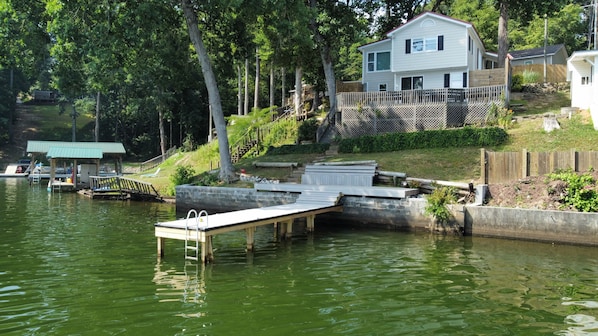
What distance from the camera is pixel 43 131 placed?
2756 inches

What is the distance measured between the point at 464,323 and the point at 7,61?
2765 cm

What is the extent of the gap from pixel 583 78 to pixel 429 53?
10132 millimetres

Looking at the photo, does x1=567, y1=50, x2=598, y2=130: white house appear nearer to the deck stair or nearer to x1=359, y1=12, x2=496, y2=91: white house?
x1=359, y1=12, x2=496, y2=91: white house

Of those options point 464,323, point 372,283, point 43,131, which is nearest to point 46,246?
point 372,283

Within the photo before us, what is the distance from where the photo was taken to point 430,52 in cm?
3491

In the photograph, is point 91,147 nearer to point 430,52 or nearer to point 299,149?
point 299,149

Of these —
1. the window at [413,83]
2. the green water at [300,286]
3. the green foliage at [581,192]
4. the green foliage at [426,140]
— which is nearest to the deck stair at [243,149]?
the green foliage at [426,140]

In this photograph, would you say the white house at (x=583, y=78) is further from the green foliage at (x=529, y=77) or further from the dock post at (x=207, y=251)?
the dock post at (x=207, y=251)

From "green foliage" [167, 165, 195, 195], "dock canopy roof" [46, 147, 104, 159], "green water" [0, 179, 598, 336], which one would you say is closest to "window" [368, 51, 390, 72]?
"green foliage" [167, 165, 195, 195]

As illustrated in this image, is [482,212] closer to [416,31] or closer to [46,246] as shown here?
[46,246]

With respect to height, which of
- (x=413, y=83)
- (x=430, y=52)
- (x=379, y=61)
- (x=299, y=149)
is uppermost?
(x=379, y=61)

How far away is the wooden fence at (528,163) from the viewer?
18141mm

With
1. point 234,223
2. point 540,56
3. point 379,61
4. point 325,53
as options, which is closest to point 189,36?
point 325,53

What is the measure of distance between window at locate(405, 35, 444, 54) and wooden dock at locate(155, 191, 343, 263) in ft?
61.0
